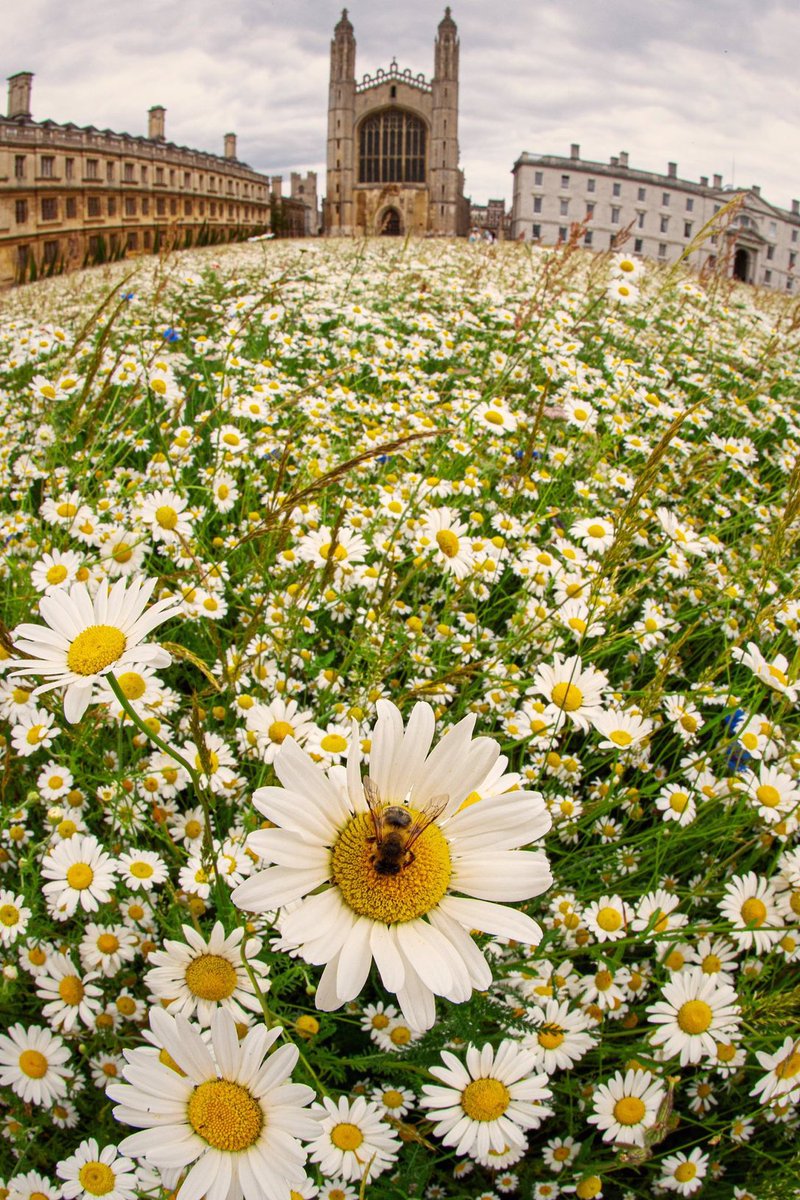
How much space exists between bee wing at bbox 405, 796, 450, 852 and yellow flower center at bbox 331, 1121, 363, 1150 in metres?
0.78

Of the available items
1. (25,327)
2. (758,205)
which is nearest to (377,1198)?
(25,327)

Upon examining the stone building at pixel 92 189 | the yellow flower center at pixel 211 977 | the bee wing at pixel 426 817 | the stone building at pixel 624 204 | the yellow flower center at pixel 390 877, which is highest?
the stone building at pixel 624 204

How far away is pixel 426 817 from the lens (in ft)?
2.52

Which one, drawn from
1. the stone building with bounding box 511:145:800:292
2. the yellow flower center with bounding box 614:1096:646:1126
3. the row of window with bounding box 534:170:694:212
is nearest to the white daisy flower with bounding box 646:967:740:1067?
the yellow flower center with bounding box 614:1096:646:1126

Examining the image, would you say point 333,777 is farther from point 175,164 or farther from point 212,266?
point 175,164

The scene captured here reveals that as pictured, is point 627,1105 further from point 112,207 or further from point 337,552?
point 112,207

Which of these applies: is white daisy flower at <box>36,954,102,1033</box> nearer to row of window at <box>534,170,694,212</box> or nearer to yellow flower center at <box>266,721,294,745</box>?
yellow flower center at <box>266,721,294,745</box>

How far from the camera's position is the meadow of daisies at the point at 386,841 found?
0.79 m

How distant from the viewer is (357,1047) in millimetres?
1584

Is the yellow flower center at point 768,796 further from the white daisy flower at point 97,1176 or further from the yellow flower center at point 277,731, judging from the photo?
the white daisy flower at point 97,1176

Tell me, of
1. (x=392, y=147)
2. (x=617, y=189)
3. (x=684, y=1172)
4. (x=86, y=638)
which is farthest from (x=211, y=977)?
(x=617, y=189)

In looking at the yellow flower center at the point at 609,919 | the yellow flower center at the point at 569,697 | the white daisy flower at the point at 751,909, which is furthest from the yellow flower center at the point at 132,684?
the white daisy flower at the point at 751,909

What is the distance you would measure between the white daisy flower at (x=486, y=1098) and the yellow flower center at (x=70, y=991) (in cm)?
74

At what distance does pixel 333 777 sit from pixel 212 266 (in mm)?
8883
